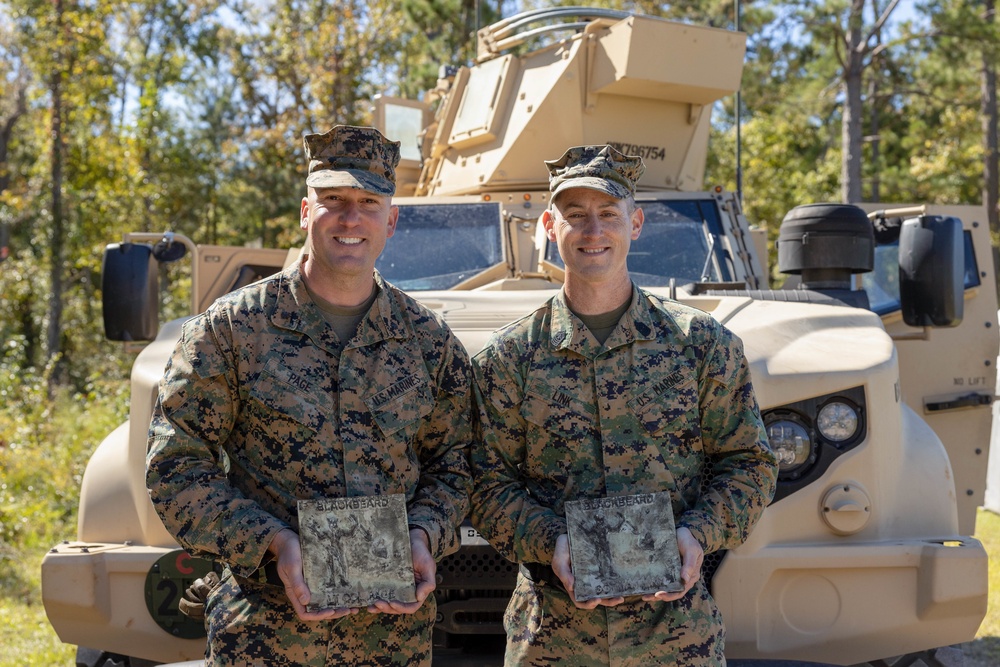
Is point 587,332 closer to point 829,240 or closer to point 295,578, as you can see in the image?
point 295,578

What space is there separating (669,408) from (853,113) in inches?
700

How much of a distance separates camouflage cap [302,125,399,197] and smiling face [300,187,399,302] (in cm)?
4

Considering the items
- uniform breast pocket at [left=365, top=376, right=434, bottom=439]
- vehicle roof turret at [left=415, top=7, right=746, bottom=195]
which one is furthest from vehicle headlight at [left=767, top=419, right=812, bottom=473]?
vehicle roof turret at [left=415, top=7, right=746, bottom=195]

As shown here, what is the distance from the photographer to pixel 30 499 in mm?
8953

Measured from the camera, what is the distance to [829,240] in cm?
452

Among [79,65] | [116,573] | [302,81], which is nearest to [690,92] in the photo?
[116,573]

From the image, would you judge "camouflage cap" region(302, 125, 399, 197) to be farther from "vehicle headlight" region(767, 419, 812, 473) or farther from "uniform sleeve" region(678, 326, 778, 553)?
"vehicle headlight" region(767, 419, 812, 473)

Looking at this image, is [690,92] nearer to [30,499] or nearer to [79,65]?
[30,499]

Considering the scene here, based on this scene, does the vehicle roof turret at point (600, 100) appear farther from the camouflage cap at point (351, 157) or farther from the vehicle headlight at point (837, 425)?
the camouflage cap at point (351, 157)

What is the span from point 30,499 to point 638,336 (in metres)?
7.40

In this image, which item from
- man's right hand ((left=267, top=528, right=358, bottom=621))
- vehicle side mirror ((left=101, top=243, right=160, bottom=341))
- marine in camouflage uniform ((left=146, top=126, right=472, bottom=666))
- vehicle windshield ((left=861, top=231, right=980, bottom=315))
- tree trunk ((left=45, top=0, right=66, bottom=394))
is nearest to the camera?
man's right hand ((left=267, top=528, right=358, bottom=621))

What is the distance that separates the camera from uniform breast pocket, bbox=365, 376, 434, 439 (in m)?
2.80

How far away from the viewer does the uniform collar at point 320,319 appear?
Result: 284 cm

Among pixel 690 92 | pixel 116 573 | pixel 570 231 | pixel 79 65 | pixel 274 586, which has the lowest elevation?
pixel 116 573
